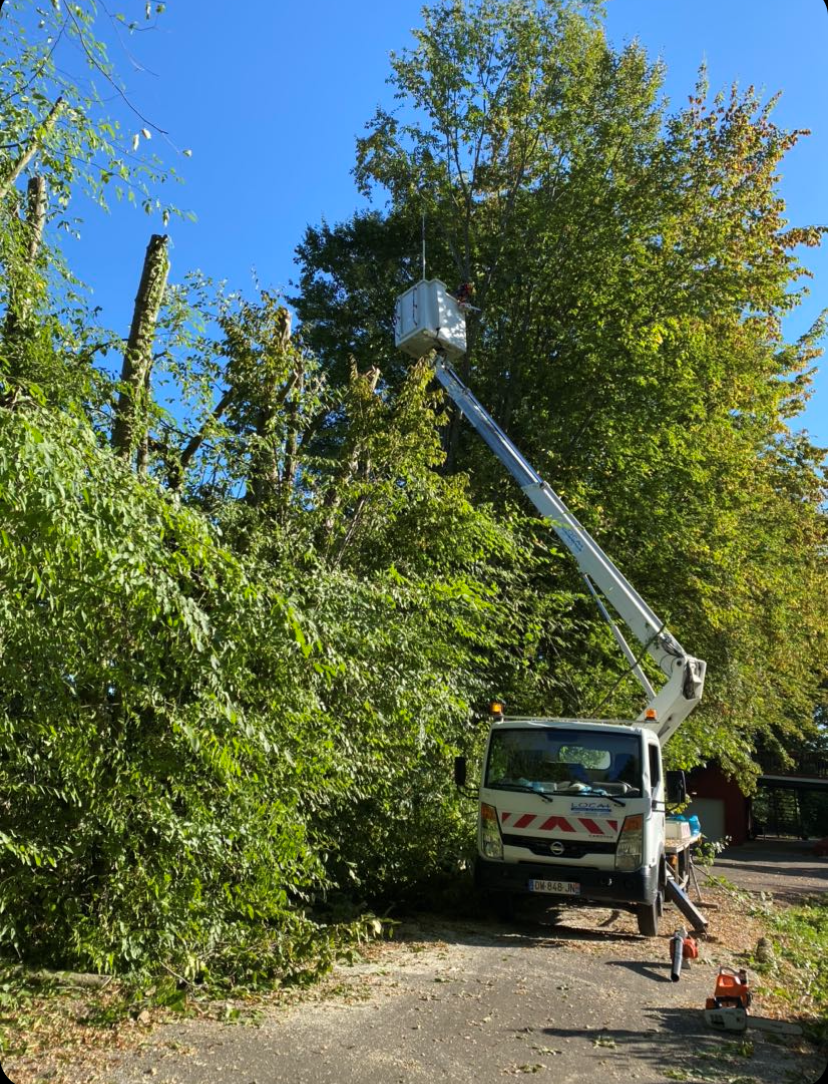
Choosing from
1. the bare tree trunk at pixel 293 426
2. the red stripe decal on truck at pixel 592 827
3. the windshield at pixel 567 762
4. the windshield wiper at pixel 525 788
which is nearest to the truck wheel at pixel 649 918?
the red stripe decal on truck at pixel 592 827

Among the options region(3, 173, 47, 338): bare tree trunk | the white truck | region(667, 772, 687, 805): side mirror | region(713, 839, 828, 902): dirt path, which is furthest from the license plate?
region(713, 839, 828, 902): dirt path

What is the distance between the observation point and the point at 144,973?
605cm

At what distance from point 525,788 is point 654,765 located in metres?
1.50

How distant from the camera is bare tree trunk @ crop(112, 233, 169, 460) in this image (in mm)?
7016

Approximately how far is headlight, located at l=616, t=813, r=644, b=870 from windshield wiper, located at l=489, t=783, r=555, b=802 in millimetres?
804

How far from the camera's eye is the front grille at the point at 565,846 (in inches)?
370

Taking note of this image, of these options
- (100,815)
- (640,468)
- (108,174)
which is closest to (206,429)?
(108,174)

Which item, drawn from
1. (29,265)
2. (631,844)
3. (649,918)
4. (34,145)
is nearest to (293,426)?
(29,265)

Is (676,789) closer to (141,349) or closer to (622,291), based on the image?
(141,349)

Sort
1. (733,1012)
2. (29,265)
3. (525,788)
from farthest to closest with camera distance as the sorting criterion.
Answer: (525,788) < (29,265) < (733,1012)

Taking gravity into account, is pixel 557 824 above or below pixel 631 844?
above

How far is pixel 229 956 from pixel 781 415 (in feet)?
69.1

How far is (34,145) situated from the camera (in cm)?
579

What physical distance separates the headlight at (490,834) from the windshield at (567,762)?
30cm
